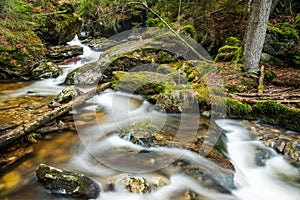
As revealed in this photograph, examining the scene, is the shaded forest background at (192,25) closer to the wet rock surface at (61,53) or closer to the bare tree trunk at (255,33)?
the bare tree trunk at (255,33)

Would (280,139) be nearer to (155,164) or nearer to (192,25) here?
(155,164)

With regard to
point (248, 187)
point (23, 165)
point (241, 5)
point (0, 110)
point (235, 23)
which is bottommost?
point (248, 187)

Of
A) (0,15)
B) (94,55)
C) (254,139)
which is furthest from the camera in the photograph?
(94,55)

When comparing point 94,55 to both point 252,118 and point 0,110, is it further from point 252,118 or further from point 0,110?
point 252,118

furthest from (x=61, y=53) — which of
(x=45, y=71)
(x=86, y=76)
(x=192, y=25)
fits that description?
(x=192, y=25)

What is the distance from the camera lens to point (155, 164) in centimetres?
427

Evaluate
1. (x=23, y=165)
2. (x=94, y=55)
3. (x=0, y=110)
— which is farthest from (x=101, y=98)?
(x=94, y=55)

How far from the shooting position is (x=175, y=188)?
3.78 m

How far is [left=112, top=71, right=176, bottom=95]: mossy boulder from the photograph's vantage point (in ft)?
24.2

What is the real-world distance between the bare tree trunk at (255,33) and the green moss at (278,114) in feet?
6.33

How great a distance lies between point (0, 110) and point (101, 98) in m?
2.81

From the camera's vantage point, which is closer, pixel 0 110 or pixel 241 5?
pixel 0 110

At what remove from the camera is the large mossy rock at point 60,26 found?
12258 millimetres

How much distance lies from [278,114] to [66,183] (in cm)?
495
